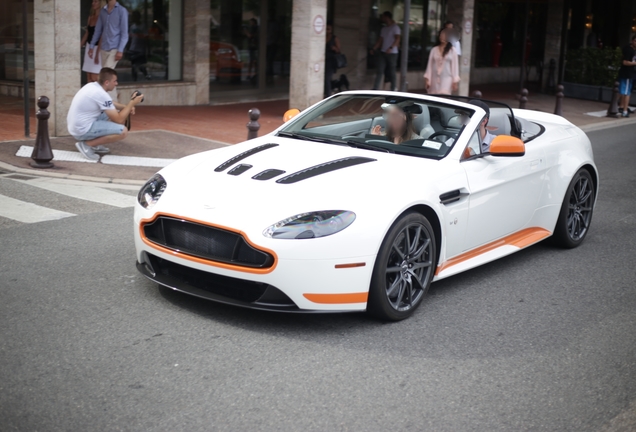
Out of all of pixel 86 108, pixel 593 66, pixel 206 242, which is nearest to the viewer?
pixel 206 242

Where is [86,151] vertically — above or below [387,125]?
below

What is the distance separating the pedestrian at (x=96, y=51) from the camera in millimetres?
14305

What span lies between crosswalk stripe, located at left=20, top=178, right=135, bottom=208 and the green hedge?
63.7 ft

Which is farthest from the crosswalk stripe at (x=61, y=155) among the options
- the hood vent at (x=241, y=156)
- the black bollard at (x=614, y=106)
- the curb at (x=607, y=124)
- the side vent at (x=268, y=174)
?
the black bollard at (x=614, y=106)

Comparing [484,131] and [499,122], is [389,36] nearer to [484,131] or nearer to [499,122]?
[499,122]

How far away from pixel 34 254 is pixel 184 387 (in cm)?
290

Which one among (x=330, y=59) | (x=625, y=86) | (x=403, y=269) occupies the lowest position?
(x=403, y=269)

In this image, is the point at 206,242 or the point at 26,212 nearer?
the point at 206,242

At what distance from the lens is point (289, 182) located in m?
5.55

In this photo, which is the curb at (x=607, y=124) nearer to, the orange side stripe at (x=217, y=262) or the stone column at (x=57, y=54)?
the stone column at (x=57, y=54)

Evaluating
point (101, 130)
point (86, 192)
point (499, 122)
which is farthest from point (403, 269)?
point (101, 130)

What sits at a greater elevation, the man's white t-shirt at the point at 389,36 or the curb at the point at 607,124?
the man's white t-shirt at the point at 389,36

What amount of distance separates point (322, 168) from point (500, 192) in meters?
1.60

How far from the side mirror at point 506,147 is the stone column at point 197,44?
12905mm
